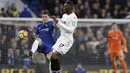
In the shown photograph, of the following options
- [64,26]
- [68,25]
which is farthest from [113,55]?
[64,26]

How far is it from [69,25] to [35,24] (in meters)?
4.07

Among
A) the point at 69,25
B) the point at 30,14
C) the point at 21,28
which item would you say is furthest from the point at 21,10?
the point at 69,25

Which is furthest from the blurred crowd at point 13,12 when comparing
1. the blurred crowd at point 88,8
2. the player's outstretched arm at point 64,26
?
the player's outstretched arm at point 64,26

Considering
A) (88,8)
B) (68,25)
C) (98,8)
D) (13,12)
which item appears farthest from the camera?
(98,8)

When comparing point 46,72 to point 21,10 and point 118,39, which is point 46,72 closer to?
point 118,39

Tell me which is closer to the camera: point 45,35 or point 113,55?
point 45,35

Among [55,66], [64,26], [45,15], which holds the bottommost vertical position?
[55,66]

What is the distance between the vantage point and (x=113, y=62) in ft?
62.1

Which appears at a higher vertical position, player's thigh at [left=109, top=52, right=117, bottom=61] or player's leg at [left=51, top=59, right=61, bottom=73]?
player's thigh at [left=109, top=52, right=117, bottom=61]

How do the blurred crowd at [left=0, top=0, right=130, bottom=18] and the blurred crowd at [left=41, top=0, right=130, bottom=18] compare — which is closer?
the blurred crowd at [left=0, top=0, right=130, bottom=18]

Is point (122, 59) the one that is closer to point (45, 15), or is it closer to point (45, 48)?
point (45, 48)

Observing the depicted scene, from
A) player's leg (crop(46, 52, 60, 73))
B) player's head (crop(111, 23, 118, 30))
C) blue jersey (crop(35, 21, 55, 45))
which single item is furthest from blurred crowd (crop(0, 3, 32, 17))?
player's leg (crop(46, 52, 60, 73))

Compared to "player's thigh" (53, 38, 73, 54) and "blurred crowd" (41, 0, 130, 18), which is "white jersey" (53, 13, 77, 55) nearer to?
"player's thigh" (53, 38, 73, 54)

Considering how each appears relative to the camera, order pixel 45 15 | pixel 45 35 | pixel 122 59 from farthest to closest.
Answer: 1. pixel 122 59
2. pixel 45 35
3. pixel 45 15
